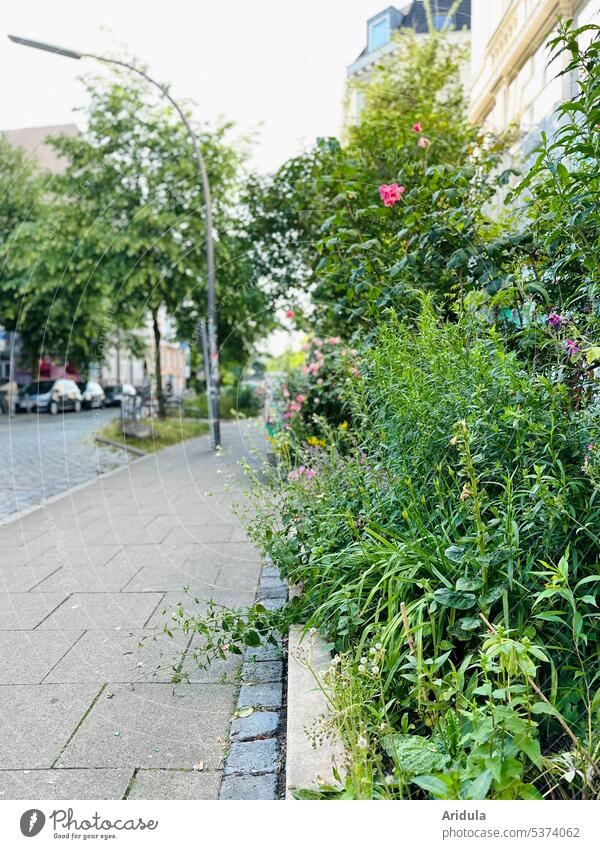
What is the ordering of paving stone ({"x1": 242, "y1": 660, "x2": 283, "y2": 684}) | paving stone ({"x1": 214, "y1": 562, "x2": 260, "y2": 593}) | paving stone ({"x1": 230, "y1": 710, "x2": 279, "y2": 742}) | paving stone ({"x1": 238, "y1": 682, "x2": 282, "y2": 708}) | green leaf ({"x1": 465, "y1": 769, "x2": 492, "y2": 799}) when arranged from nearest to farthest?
green leaf ({"x1": 465, "y1": 769, "x2": 492, "y2": 799}) → paving stone ({"x1": 230, "y1": 710, "x2": 279, "y2": 742}) → paving stone ({"x1": 238, "y1": 682, "x2": 282, "y2": 708}) → paving stone ({"x1": 242, "y1": 660, "x2": 283, "y2": 684}) → paving stone ({"x1": 214, "y1": 562, "x2": 260, "y2": 593})

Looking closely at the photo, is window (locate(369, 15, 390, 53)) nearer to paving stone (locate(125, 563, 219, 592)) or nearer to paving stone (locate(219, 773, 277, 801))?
paving stone (locate(125, 563, 219, 592))

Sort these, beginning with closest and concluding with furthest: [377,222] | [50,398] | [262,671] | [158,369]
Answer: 1. [262,671]
2. [377,222]
3. [158,369]
4. [50,398]

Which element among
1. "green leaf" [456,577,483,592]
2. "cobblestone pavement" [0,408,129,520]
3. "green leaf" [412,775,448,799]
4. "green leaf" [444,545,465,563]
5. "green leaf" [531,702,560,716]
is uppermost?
"green leaf" [444,545,465,563]

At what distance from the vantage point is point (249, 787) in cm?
192

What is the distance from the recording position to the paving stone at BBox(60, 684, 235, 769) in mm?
2066

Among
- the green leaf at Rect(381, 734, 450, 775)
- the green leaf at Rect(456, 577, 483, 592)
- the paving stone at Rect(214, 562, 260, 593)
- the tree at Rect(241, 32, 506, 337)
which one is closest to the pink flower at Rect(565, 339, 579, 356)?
the tree at Rect(241, 32, 506, 337)

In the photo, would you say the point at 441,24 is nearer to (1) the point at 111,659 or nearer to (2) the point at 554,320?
(2) the point at 554,320

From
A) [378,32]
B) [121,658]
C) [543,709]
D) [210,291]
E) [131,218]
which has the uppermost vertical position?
[131,218]

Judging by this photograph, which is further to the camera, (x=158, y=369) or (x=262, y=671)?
(x=158, y=369)

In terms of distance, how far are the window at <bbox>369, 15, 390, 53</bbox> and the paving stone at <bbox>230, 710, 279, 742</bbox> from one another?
2.81 m

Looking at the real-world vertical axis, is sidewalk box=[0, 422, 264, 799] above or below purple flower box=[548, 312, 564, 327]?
below

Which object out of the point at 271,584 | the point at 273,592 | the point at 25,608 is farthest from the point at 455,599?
the point at 25,608

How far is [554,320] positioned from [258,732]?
1.86 metres

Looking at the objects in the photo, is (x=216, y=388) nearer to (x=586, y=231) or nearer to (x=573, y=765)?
(x=586, y=231)
